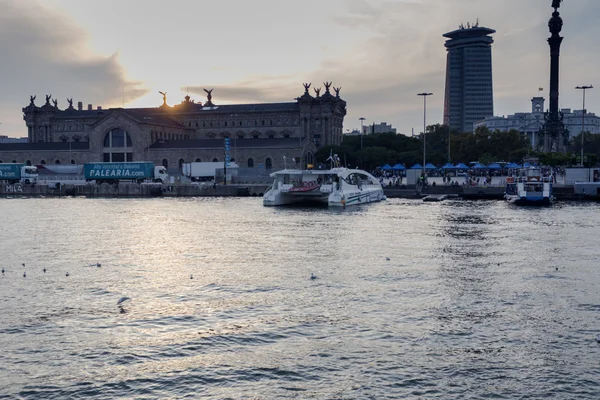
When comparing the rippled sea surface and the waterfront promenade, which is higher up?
the waterfront promenade

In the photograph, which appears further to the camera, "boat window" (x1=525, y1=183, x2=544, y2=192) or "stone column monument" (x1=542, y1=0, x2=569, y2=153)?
"stone column monument" (x1=542, y1=0, x2=569, y2=153)

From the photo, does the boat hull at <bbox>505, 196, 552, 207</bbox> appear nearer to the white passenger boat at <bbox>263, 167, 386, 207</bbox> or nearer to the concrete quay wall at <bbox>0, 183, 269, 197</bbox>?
the white passenger boat at <bbox>263, 167, 386, 207</bbox>

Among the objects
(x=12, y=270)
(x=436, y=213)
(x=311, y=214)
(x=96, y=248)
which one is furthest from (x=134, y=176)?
(x=12, y=270)

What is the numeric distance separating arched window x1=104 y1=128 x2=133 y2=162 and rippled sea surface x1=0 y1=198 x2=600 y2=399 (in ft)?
313

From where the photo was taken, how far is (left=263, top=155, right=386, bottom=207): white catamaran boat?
6912 cm

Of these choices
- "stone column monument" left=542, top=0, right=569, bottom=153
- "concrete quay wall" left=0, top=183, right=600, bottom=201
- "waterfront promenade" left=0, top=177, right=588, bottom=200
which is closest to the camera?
"concrete quay wall" left=0, top=183, right=600, bottom=201

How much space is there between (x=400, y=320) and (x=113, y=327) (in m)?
9.76

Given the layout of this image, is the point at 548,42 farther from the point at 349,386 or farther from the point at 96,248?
the point at 349,386

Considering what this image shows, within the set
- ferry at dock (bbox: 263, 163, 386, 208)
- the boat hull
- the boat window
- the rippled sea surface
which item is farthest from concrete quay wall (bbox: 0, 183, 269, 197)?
the rippled sea surface

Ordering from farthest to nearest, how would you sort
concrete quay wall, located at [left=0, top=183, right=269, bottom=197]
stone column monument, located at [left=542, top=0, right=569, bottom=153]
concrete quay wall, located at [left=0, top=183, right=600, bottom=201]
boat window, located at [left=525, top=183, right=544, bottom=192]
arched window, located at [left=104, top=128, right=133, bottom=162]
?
arched window, located at [left=104, top=128, right=133, bottom=162], stone column monument, located at [left=542, top=0, right=569, bottom=153], concrete quay wall, located at [left=0, top=183, right=269, bottom=197], concrete quay wall, located at [left=0, top=183, right=600, bottom=201], boat window, located at [left=525, top=183, right=544, bottom=192]

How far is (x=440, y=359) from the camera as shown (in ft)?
57.7

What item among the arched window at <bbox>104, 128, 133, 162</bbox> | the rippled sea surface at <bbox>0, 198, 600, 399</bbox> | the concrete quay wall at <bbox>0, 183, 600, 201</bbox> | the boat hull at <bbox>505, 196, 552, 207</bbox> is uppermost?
the arched window at <bbox>104, 128, 133, 162</bbox>

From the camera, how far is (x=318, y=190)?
70.7m

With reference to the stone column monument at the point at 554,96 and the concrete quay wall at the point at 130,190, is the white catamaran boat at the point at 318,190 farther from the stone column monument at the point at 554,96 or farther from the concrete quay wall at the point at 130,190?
the stone column monument at the point at 554,96
